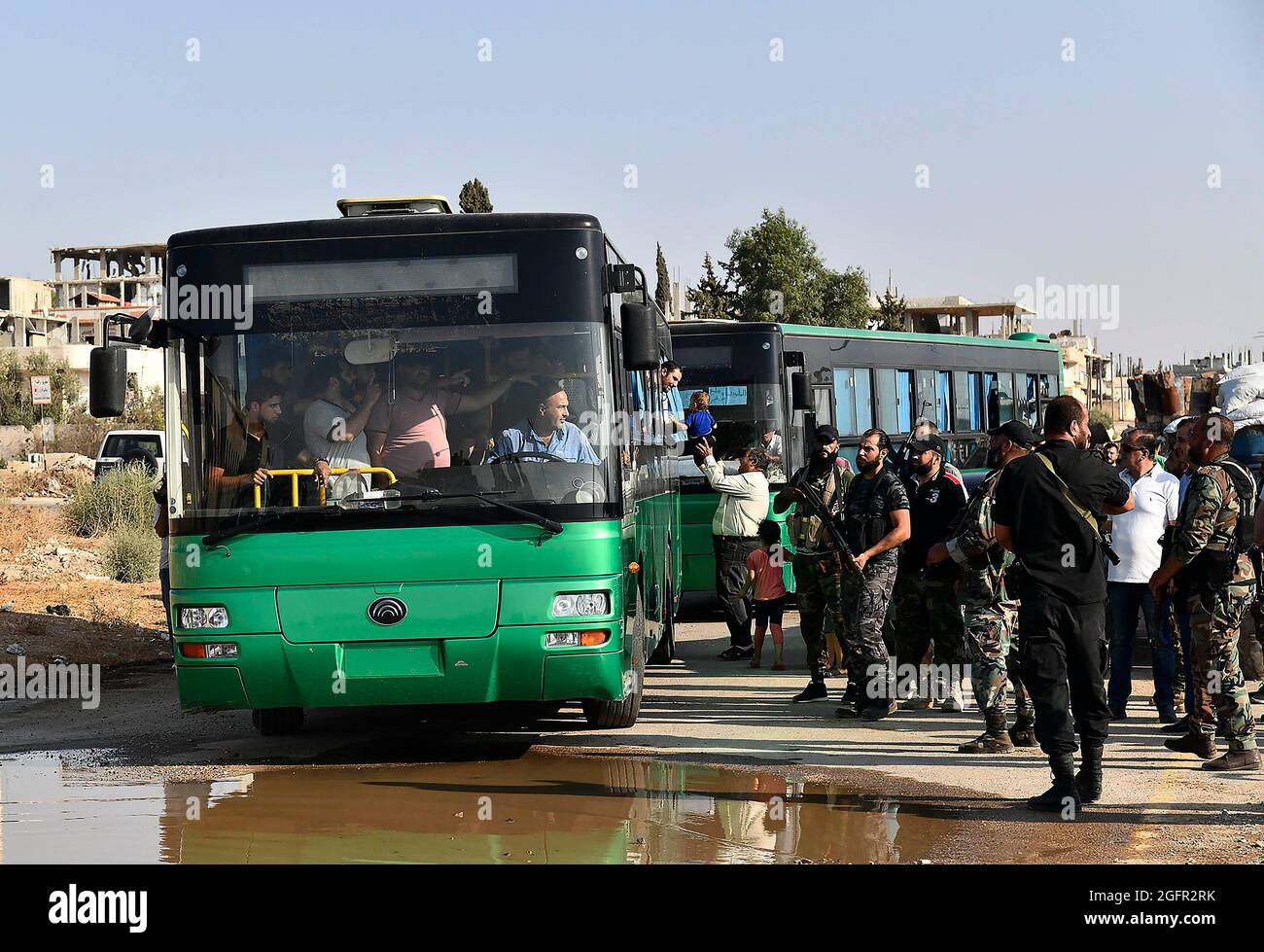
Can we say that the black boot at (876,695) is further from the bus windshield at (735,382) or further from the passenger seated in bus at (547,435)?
the bus windshield at (735,382)

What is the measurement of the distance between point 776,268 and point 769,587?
115 feet

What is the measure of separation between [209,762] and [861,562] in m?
4.47

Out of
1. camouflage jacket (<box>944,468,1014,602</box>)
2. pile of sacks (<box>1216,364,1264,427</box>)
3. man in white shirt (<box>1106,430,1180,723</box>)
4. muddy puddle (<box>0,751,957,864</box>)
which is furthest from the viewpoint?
pile of sacks (<box>1216,364,1264,427</box>)

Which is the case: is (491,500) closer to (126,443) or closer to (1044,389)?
(1044,389)

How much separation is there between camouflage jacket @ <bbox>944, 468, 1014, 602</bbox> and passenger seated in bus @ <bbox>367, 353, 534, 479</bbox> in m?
2.72

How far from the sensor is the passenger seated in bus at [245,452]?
867 centimetres

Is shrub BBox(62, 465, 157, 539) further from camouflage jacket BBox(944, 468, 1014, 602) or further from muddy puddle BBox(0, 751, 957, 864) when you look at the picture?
camouflage jacket BBox(944, 468, 1014, 602)

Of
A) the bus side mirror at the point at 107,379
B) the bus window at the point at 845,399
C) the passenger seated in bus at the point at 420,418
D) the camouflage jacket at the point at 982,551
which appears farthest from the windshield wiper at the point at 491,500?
the bus window at the point at 845,399

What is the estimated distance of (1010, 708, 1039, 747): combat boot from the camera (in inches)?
351

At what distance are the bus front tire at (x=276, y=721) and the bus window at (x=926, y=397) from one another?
1312cm

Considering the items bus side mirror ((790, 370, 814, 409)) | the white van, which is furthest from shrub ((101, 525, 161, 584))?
bus side mirror ((790, 370, 814, 409))

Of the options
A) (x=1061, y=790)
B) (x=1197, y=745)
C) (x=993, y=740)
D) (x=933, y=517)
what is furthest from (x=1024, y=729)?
(x=933, y=517)
